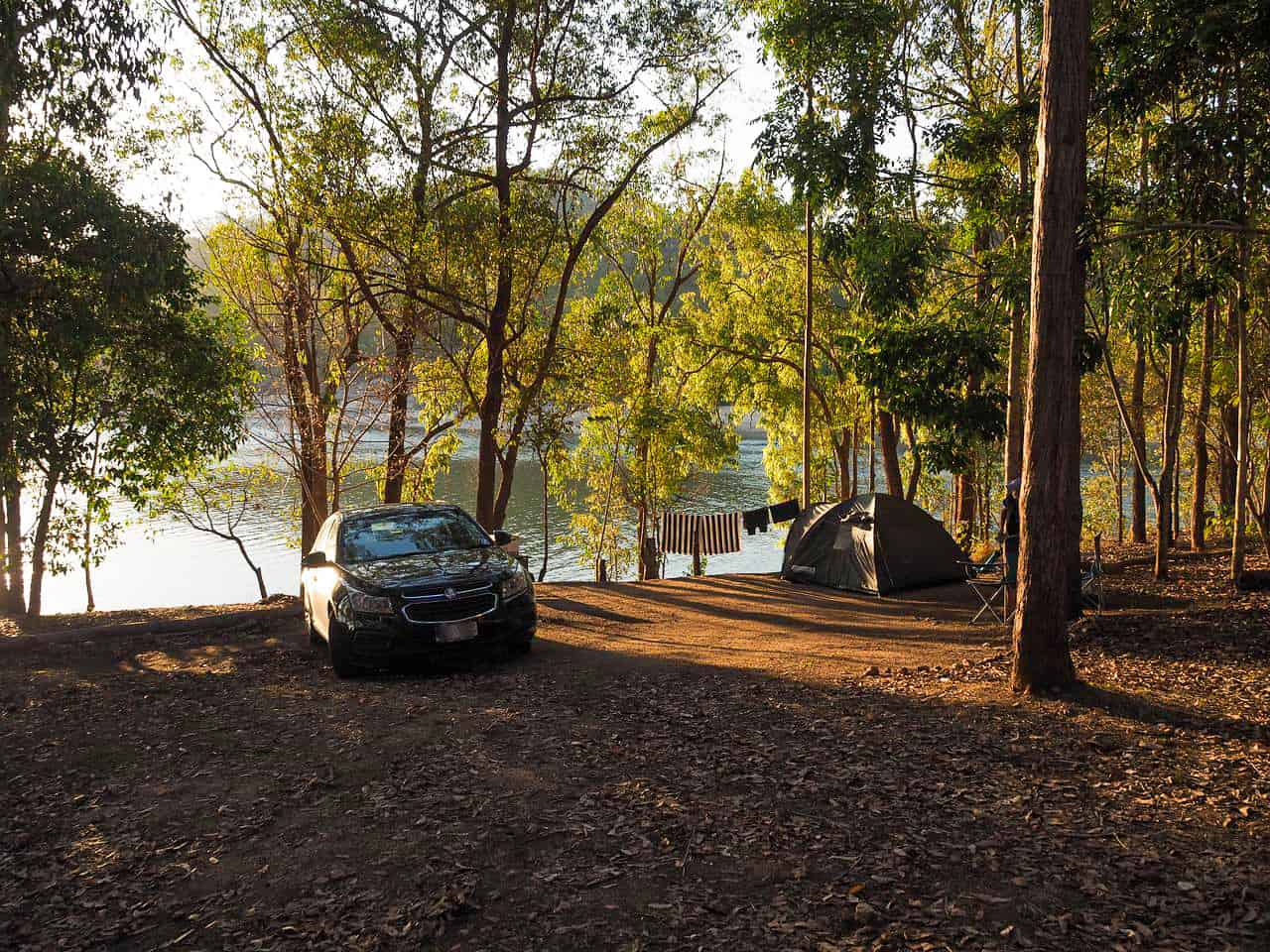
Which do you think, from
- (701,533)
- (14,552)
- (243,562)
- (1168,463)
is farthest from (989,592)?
(243,562)

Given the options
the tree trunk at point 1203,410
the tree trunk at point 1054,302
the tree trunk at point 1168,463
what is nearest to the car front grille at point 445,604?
the tree trunk at point 1054,302

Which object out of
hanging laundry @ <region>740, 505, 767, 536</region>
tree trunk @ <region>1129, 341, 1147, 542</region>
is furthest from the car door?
tree trunk @ <region>1129, 341, 1147, 542</region>

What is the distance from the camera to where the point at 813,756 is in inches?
240

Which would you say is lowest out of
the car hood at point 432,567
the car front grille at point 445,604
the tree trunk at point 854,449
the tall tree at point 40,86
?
the car front grille at point 445,604

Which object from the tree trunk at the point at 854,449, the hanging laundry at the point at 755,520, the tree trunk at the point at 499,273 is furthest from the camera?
the tree trunk at the point at 854,449

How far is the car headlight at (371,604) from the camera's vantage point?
884 centimetres

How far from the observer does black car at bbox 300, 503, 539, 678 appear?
8844 millimetres

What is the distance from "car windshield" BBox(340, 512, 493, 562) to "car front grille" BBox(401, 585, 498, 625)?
1.05 meters

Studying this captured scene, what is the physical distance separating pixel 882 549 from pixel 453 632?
8.71 meters

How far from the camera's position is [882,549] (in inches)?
599

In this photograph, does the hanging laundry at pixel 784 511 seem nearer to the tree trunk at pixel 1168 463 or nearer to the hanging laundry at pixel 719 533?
the hanging laundry at pixel 719 533

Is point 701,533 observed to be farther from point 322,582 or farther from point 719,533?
point 322,582

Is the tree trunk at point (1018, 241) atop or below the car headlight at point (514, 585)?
atop

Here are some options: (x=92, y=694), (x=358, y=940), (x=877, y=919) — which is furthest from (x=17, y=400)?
(x=877, y=919)
